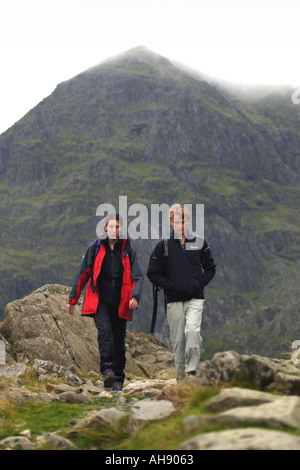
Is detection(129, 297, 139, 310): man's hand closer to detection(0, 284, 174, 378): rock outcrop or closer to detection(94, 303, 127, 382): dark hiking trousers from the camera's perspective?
detection(94, 303, 127, 382): dark hiking trousers

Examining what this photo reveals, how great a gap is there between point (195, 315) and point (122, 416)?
11.0 ft

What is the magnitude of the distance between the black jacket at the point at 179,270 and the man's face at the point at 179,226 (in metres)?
0.16

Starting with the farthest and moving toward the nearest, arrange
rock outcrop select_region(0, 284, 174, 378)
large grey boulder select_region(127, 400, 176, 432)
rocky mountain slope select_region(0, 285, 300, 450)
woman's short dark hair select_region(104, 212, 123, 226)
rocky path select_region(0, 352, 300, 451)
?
1. rock outcrop select_region(0, 284, 174, 378)
2. woman's short dark hair select_region(104, 212, 123, 226)
3. large grey boulder select_region(127, 400, 176, 432)
4. rocky mountain slope select_region(0, 285, 300, 450)
5. rocky path select_region(0, 352, 300, 451)

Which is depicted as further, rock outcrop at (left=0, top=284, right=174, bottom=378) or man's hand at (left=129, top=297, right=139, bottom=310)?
rock outcrop at (left=0, top=284, right=174, bottom=378)

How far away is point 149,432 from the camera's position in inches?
254

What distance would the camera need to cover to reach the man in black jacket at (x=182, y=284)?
10.7 metres

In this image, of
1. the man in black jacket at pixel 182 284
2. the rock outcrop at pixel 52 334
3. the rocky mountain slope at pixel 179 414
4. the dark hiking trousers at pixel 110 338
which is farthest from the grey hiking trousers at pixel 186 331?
the rock outcrop at pixel 52 334

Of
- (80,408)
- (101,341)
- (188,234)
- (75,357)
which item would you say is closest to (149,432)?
(80,408)

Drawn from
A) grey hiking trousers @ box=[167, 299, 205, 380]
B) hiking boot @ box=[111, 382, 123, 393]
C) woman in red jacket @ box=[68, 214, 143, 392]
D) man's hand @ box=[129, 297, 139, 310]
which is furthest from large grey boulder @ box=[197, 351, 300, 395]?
hiking boot @ box=[111, 382, 123, 393]

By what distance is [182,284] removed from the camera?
11.0m

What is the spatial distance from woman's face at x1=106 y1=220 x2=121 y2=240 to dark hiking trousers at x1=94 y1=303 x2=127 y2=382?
163cm

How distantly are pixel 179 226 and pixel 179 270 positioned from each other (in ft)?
2.94

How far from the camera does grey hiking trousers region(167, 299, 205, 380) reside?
10.6 metres
